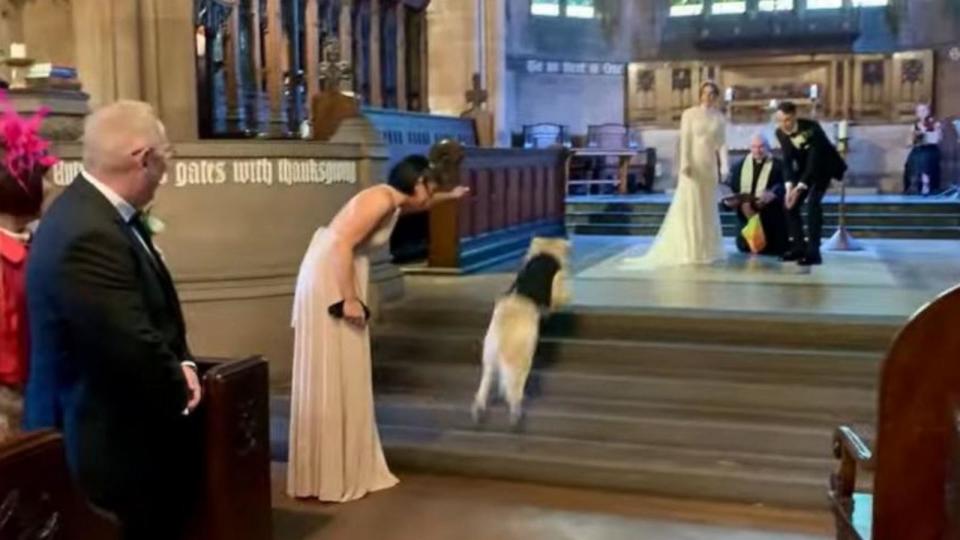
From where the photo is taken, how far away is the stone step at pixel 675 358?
5469mm

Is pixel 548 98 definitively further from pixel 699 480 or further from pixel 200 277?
pixel 699 480

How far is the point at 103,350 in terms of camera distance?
2.63m

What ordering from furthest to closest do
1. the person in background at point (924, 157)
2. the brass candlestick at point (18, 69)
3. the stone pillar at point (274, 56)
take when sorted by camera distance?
the person in background at point (924, 157), the stone pillar at point (274, 56), the brass candlestick at point (18, 69)

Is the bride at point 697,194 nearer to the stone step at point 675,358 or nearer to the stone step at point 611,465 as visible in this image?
the stone step at point 675,358

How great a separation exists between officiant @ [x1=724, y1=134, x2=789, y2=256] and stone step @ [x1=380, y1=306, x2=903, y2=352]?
3.97 meters

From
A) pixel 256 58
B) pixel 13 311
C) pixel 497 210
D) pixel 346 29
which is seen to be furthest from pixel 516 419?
pixel 346 29

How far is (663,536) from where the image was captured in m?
4.18

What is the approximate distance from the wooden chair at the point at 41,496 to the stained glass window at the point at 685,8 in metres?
17.2

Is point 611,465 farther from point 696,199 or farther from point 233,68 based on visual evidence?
point 233,68

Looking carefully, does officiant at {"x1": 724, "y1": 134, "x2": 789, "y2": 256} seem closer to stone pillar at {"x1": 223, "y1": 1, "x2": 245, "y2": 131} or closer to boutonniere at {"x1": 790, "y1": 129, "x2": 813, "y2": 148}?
boutonniere at {"x1": 790, "y1": 129, "x2": 813, "y2": 148}

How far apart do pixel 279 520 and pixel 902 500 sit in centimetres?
266

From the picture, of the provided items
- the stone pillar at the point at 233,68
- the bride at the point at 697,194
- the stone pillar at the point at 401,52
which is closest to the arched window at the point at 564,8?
the stone pillar at the point at 401,52

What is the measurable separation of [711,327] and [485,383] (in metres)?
1.46

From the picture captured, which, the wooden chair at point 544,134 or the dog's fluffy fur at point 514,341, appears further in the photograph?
the wooden chair at point 544,134
